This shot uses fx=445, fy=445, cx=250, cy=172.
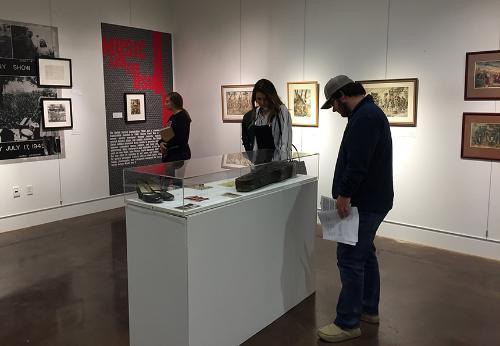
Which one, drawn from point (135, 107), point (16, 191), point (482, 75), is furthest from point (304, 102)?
point (16, 191)

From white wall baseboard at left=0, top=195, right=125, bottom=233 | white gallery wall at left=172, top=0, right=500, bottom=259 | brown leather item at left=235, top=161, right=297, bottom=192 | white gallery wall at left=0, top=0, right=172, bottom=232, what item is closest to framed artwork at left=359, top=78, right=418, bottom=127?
white gallery wall at left=172, top=0, right=500, bottom=259

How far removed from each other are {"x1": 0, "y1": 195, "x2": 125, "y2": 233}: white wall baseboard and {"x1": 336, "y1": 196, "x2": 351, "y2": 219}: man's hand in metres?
4.90

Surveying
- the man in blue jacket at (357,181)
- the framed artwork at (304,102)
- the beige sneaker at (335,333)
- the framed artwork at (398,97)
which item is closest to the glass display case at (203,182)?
the man in blue jacket at (357,181)

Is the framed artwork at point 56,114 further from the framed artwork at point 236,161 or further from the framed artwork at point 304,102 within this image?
the framed artwork at point 236,161

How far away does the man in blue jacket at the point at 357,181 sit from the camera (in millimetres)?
2848

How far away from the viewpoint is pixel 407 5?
17.2ft

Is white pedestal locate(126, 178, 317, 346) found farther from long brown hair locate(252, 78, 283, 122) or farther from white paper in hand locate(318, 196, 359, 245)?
long brown hair locate(252, 78, 283, 122)

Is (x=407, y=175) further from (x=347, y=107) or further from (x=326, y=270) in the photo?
(x=347, y=107)

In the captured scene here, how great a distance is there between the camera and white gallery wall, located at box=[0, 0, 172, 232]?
19.8ft

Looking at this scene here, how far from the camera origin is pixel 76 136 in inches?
265

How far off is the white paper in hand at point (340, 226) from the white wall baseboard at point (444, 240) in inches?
109

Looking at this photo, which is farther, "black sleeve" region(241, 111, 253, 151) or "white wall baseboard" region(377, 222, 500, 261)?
"white wall baseboard" region(377, 222, 500, 261)

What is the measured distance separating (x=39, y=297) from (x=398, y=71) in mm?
4584

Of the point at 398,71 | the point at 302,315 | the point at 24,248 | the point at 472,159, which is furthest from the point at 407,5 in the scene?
the point at 24,248
